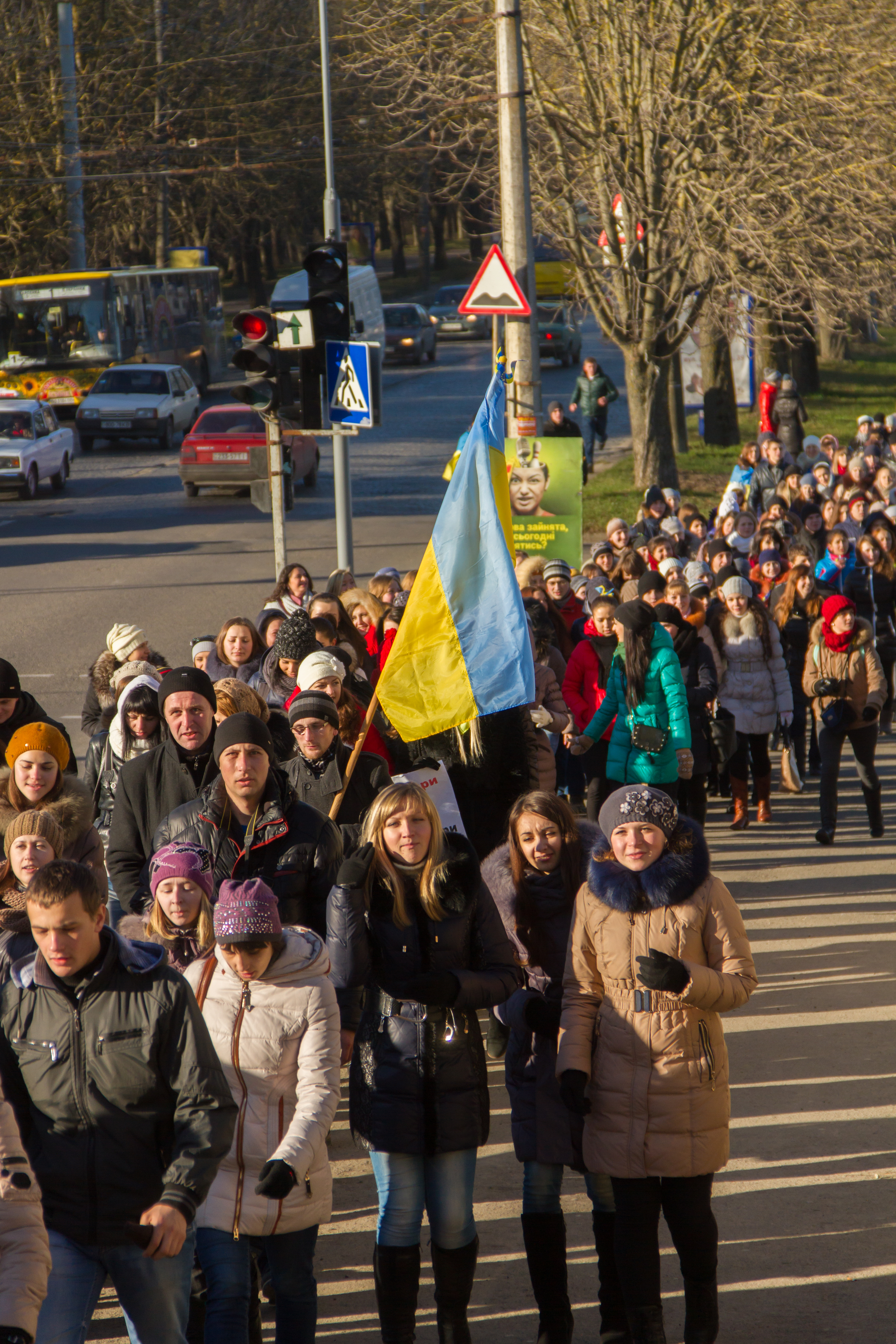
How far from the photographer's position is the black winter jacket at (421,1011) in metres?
4.39

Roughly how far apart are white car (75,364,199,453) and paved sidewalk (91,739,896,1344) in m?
27.7

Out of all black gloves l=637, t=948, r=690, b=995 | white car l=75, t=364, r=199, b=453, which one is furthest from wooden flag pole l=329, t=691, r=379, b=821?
white car l=75, t=364, r=199, b=453

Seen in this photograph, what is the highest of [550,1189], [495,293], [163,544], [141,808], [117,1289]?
[495,293]

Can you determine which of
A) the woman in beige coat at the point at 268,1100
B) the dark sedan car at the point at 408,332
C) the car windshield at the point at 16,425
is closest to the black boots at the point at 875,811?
the woman in beige coat at the point at 268,1100

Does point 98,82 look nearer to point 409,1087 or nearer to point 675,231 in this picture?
point 675,231

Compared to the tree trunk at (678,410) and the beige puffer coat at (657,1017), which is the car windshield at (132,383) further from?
the beige puffer coat at (657,1017)

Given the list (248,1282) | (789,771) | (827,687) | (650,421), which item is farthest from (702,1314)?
(650,421)

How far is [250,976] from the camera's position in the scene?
4199mm

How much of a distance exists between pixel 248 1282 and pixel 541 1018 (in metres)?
1.18

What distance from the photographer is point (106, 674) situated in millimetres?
8016

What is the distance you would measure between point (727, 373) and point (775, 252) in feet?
27.3

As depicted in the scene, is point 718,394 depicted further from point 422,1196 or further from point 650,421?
point 422,1196

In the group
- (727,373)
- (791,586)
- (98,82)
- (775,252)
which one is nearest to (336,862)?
(791,586)

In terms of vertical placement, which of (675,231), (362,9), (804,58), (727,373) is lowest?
(727,373)
